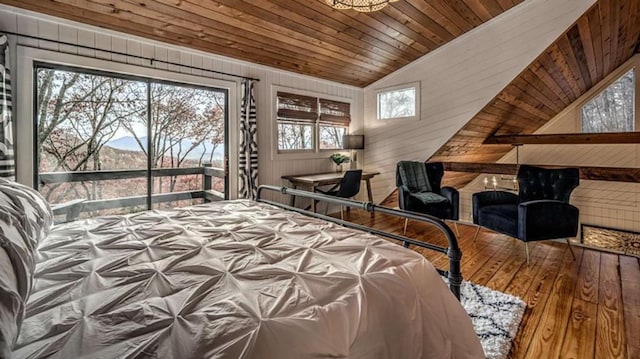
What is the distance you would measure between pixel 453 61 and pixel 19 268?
5.02 m

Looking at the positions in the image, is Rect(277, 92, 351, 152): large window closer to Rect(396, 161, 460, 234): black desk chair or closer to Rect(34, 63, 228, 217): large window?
Rect(34, 63, 228, 217): large window

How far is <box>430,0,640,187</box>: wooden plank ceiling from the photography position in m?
3.76

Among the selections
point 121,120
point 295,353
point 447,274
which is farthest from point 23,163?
point 447,274

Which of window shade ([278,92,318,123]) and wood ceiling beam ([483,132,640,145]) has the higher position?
window shade ([278,92,318,123])

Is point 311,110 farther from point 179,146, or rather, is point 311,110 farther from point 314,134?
point 179,146

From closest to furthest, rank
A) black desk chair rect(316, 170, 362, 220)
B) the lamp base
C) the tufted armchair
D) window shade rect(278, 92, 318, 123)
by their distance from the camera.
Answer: the tufted armchair < black desk chair rect(316, 170, 362, 220) < window shade rect(278, 92, 318, 123) < the lamp base

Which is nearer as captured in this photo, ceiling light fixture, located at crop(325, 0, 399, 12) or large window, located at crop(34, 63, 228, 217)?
ceiling light fixture, located at crop(325, 0, 399, 12)

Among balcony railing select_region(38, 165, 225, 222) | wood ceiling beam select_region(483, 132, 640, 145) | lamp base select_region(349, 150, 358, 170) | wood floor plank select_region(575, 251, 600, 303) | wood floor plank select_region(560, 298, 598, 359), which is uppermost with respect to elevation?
wood ceiling beam select_region(483, 132, 640, 145)

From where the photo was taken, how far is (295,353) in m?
0.79

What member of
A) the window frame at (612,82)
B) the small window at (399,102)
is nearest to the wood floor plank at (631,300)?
the small window at (399,102)

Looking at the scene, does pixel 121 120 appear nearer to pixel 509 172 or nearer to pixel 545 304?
pixel 545 304

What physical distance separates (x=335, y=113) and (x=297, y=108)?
831 mm

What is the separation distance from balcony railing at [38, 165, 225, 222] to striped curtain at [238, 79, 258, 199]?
0.28 m

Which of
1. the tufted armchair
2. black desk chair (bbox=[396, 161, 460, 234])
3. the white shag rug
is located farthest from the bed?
black desk chair (bbox=[396, 161, 460, 234])
